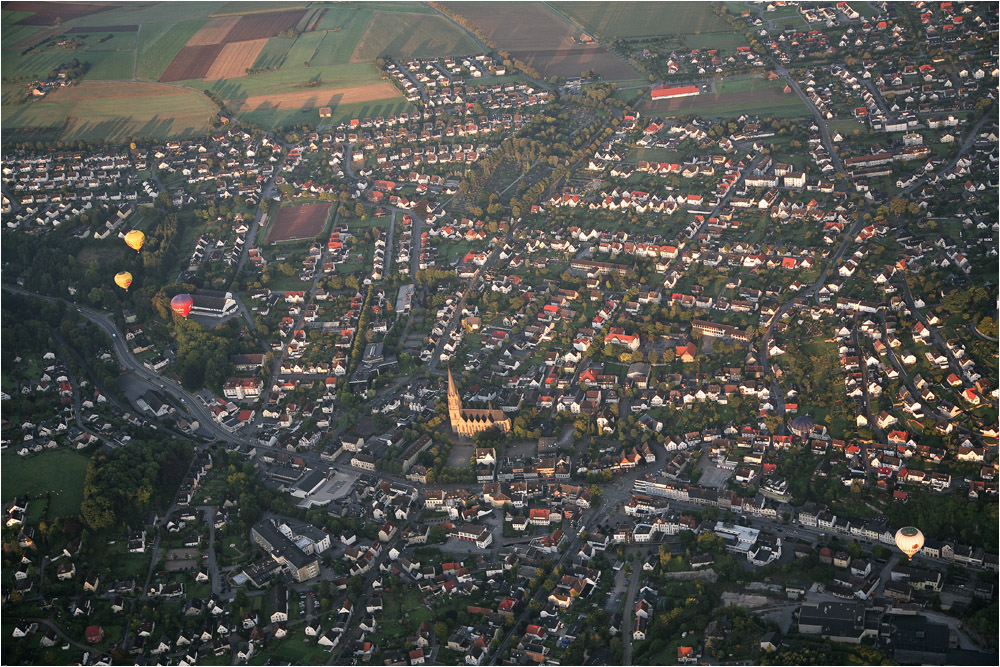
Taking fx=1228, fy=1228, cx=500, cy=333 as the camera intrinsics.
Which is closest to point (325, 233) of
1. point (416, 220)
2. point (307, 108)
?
point (416, 220)

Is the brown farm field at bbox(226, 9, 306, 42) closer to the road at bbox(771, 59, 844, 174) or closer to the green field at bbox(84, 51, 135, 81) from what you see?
Answer: the green field at bbox(84, 51, 135, 81)

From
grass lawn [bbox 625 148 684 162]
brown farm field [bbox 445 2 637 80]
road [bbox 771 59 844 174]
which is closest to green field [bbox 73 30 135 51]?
brown farm field [bbox 445 2 637 80]

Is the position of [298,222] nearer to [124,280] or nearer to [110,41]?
[124,280]

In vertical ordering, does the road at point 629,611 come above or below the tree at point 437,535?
above

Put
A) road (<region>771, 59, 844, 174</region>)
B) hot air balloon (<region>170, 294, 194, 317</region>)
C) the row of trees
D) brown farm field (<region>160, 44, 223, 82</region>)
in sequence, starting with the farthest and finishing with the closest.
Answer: brown farm field (<region>160, 44, 223, 82</region>), road (<region>771, 59, 844, 174</region>), hot air balloon (<region>170, 294, 194, 317</region>), the row of trees

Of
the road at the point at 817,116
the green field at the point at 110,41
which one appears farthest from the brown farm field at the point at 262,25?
the road at the point at 817,116

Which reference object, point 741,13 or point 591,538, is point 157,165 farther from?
point 591,538

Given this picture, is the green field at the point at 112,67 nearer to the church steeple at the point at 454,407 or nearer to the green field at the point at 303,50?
the green field at the point at 303,50
